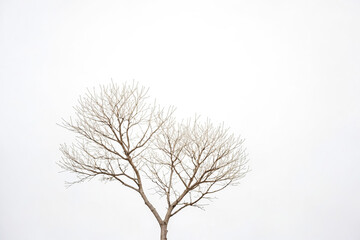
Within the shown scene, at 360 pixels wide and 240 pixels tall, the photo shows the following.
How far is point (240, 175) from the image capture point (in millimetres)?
8000

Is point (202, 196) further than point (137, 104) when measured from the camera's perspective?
No

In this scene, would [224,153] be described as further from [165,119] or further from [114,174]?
[114,174]

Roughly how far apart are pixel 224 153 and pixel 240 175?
0.57m

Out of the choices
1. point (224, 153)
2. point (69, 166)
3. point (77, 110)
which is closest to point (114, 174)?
point (69, 166)

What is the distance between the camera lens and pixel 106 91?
8180mm

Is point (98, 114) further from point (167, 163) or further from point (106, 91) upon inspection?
point (167, 163)

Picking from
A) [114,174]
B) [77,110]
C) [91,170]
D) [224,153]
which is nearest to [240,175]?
[224,153]

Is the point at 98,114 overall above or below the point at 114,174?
above

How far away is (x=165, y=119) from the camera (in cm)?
834

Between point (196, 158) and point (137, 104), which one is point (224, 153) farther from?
point (137, 104)

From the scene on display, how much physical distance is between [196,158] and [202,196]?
812mm

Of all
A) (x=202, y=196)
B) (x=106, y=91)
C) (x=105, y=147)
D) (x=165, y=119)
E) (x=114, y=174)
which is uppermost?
(x=106, y=91)

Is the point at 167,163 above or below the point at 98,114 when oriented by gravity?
below

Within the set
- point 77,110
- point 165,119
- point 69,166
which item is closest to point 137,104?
point 165,119
